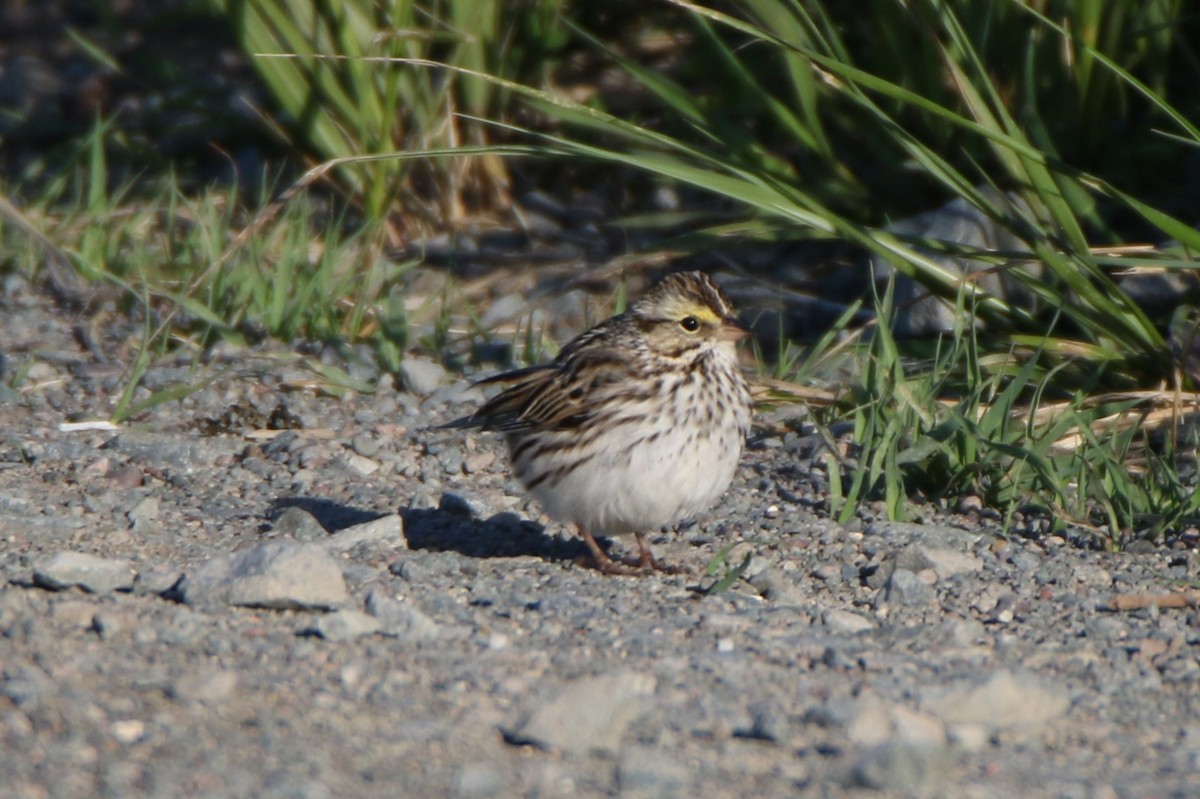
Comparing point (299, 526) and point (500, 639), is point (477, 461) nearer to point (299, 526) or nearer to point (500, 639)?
point (299, 526)

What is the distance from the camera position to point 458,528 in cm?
516

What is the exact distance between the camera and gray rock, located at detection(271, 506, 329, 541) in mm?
4910

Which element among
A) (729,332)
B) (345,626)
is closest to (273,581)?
(345,626)

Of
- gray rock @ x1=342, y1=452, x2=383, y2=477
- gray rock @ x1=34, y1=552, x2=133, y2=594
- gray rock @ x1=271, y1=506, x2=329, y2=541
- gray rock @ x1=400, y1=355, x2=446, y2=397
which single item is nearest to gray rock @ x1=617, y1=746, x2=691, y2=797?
gray rock @ x1=34, y1=552, x2=133, y2=594

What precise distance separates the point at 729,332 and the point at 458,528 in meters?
0.98

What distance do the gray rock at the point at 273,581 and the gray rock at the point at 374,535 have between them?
2.33 ft

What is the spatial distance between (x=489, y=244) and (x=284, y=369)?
174 centimetres

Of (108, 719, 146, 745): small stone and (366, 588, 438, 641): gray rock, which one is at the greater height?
(108, 719, 146, 745): small stone

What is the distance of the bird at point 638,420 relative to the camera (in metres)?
4.70

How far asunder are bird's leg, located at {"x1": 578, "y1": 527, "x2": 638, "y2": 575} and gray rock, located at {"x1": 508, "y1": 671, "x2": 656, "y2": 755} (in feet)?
4.92

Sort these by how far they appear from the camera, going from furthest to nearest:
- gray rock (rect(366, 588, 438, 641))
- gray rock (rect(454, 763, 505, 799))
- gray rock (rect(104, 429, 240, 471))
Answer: gray rock (rect(104, 429, 240, 471)), gray rock (rect(366, 588, 438, 641)), gray rock (rect(454, 763, 505, 799))

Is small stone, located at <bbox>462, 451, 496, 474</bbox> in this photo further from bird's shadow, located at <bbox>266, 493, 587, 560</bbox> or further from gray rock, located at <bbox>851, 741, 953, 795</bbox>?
gray rock, located at <bbox>851, 741, 953, 795</bbox>

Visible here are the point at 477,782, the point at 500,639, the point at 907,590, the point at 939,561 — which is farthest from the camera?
the point at 939,561

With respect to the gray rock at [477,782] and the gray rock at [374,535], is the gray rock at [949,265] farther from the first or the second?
the gray rock at [477,782]
